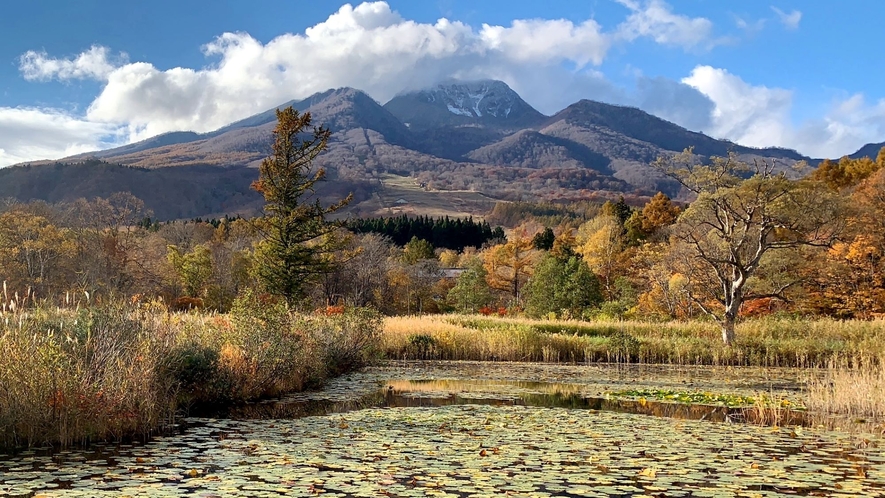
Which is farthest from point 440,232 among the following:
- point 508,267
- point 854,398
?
point 854,398

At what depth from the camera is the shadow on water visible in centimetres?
1223

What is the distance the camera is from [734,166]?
2841 cm

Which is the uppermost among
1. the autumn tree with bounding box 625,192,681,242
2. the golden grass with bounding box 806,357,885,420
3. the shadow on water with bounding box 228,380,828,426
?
the autumn tree with bounding box 625,192,681,242

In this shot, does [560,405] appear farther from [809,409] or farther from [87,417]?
[87,417]

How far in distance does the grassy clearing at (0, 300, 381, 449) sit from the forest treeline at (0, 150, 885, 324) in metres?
11.8

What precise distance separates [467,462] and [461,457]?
0.32 metres

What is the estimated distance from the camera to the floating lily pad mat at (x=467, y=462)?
671 cm

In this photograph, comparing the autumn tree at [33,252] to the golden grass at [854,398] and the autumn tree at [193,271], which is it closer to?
the autumn tree at [193,271]

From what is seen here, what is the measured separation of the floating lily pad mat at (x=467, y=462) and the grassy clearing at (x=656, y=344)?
1385 centimetres

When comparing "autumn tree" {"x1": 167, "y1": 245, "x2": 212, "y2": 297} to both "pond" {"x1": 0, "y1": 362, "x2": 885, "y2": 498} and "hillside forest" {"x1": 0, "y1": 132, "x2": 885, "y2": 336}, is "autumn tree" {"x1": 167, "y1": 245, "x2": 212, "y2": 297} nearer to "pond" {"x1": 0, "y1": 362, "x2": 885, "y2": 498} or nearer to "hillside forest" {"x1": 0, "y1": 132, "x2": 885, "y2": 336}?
"hillside forest" {"x1": 0, "y1": 132, "x2": 885, "y2": 336}

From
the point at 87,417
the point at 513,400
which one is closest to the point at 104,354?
the point at 87,417

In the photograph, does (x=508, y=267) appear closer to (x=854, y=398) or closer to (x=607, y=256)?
(x=607, y=256)

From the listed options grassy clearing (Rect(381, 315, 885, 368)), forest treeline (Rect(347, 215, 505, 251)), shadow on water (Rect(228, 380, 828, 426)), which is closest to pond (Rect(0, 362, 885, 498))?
shadow on water (Rect(228, 380, 828, 426))

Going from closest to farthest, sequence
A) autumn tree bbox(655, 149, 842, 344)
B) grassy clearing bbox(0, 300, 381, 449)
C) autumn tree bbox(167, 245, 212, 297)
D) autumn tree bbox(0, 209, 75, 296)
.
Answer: grassy clearing bbox(0, 300, 381, 449) → autumn tree bbox(655, 149, 842, 344) → autumn tree bbox(0, 209, 75, 296) → autumn tree bbox(167, 245, 212, 297)
